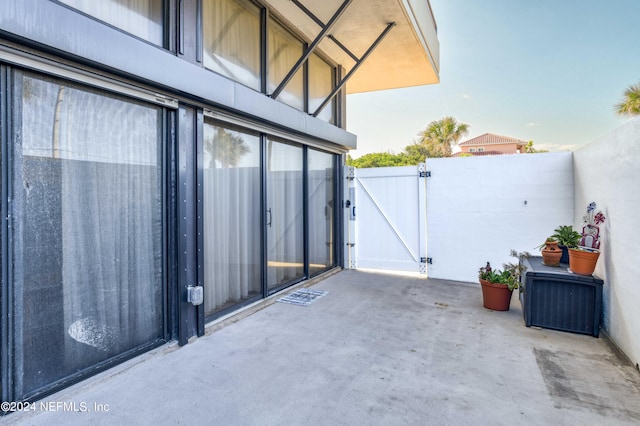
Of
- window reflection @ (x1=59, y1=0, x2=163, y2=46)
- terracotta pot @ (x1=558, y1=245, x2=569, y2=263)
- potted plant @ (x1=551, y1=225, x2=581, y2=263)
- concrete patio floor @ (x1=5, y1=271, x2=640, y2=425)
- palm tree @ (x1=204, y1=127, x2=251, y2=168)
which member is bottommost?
concrete patio floor @ (x1=5, y1=271, x2=640, y2=425)

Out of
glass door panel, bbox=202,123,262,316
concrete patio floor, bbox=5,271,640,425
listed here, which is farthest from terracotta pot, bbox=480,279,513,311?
glass door panel, bbox=202,123,262,316

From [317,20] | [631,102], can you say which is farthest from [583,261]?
[631,102]

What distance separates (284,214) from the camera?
14.9 feet

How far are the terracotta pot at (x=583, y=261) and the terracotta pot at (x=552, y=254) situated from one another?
0.29 meters

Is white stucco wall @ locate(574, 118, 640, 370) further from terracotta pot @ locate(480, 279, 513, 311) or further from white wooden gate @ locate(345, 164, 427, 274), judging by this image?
white wooden gate @ locate(345, 164, 427, 274)

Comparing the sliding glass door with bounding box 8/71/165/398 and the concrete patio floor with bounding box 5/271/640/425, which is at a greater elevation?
the sliding glass door with bounding box 8/71/165/398

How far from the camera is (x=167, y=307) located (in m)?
2.81

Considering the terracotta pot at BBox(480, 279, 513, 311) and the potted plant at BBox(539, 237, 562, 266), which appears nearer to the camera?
the potted plant at BBox(539, 237, 562, 266)

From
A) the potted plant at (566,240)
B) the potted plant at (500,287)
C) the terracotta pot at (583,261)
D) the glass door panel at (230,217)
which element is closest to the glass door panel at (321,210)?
the glass door panel at (230,217)

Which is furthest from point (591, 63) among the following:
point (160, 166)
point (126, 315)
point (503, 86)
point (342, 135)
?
point (126, 315)

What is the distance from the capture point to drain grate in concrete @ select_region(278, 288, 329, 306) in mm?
4129

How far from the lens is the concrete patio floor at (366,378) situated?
191cm

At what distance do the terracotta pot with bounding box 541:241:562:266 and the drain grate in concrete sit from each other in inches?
102

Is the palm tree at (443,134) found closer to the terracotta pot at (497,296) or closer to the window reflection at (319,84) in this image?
the window reflection at (319,84)
